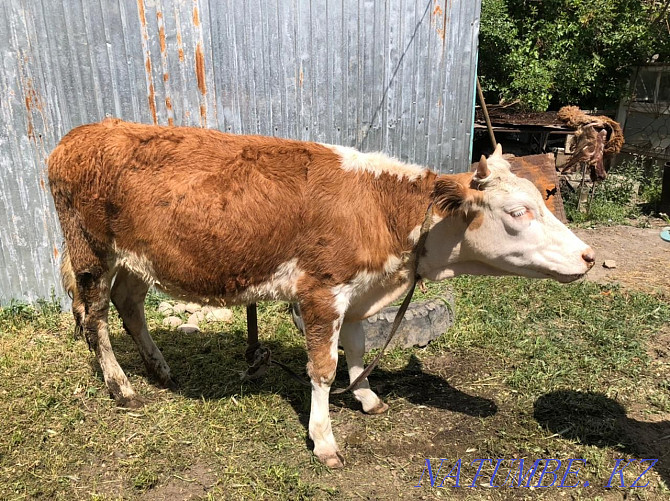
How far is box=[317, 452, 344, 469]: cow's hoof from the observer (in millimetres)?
3527

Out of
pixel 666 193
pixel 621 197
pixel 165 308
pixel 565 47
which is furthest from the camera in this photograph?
pixel 565 47

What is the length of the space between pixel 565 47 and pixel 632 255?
6.50m

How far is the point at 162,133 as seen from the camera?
3701 millimetres

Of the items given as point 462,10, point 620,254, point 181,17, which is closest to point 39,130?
point 181,17

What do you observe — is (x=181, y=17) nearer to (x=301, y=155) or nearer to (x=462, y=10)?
(x=301, y=155)

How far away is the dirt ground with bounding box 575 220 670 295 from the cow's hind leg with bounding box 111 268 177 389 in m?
4.98

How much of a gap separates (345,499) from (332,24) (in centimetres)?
453

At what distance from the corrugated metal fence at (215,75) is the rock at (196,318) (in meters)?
1.38

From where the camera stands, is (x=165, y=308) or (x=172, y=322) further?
(x=165, y=308)

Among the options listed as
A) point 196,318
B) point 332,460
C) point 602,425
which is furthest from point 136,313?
point 602,425

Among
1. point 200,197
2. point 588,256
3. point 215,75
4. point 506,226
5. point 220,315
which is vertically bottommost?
point 220,315

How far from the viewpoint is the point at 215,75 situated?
213 inches

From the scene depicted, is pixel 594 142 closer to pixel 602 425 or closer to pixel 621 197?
pixel 621 197

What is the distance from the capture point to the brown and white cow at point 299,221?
3400mm
